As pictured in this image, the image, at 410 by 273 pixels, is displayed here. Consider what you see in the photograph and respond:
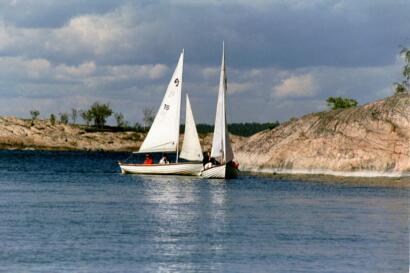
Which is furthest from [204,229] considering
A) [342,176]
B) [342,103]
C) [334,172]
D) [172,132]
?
[342,103]

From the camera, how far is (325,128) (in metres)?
85.7

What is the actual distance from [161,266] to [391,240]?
11.3 m

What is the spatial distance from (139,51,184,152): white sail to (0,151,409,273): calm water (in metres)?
Result: 17.6

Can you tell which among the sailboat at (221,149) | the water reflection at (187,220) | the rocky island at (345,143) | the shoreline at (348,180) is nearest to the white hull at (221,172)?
the sailboat at (221,149)

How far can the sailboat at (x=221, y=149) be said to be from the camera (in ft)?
267

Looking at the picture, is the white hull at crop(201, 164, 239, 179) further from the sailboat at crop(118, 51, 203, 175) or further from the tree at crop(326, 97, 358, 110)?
the tree at crop(326, 97, 358, 110)

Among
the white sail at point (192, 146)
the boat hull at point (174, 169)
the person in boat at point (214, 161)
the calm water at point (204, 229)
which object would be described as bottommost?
the calm water at point (204, 229)

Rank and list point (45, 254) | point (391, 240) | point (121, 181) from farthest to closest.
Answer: point (121, 181) → point (391, 240) → point (45, 254)

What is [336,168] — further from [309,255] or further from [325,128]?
[309,255]

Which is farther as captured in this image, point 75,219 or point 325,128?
point 325,128

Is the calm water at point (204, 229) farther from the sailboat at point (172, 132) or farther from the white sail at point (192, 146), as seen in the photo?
the sailboat at point (172, 132)

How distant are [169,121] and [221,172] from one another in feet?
27.9

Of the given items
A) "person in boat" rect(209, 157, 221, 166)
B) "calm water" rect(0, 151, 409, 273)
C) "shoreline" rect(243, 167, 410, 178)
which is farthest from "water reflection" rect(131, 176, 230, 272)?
"shoreline" rect(243, 167, 410, 178)

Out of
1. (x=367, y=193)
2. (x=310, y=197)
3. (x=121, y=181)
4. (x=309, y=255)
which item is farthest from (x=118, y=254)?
(x=121, y=181)
